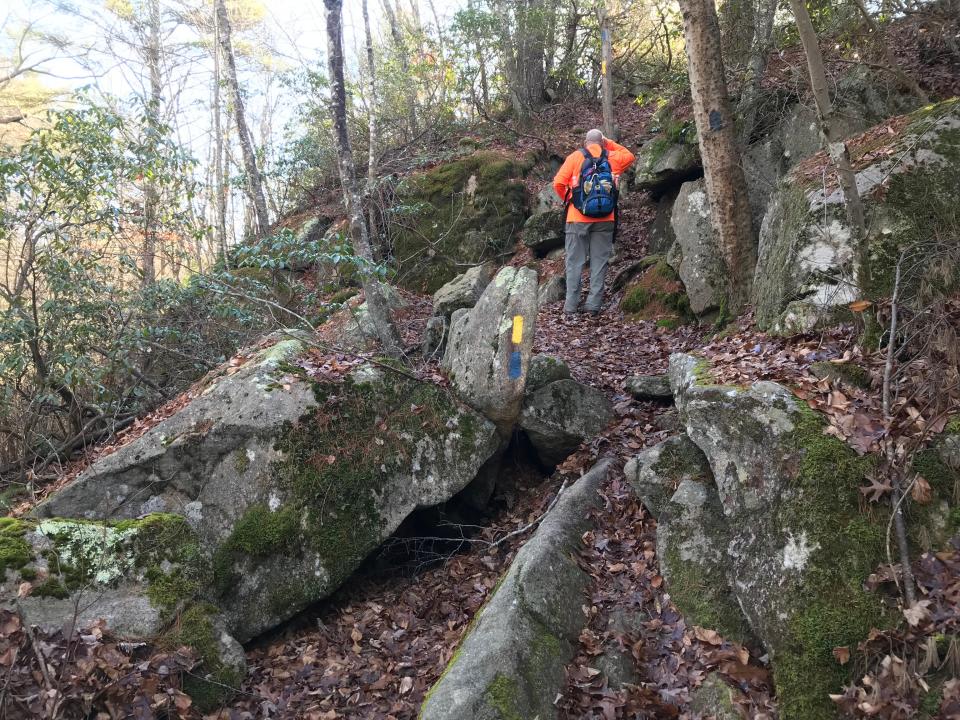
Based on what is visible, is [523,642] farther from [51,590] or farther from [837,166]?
[837,166]

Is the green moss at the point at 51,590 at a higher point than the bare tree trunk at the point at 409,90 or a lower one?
lower

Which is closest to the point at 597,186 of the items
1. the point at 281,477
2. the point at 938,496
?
the point at 281,477

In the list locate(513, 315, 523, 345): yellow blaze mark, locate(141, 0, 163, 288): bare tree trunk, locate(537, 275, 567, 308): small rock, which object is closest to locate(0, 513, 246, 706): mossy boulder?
locate(513, 315, 523, 345): yellow blaze mark

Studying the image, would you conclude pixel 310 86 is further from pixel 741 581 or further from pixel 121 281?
pixel 741 581

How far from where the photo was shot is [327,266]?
13703 mm

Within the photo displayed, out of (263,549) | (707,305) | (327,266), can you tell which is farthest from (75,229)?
(707,305)

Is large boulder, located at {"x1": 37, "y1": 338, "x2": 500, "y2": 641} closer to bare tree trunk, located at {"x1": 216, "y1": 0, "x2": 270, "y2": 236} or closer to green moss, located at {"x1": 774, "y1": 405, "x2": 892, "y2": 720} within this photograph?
green moss, located at {"x1": 774, "y1": 405, "x2": 892, "y2": 720}

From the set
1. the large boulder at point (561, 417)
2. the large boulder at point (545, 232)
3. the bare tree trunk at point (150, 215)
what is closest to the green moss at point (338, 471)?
the large boulder at point (561, 417)

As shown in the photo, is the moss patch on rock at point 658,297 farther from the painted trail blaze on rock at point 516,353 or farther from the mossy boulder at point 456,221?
the mossy boulder at point 456,221

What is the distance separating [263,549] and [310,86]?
1376 cm

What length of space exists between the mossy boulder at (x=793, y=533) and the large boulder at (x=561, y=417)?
7.01 ft

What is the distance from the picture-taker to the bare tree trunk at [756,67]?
376 inches

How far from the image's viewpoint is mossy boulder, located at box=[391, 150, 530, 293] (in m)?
13.6

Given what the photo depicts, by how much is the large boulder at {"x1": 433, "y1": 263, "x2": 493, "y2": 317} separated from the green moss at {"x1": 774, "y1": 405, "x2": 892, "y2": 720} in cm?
640
